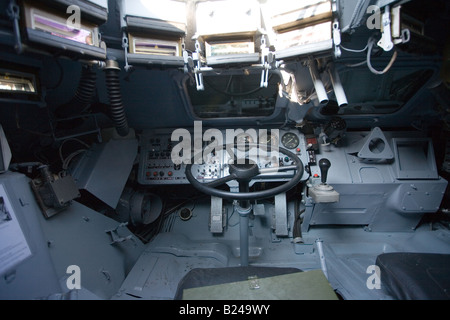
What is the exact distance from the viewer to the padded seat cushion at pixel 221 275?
1035 millimetres

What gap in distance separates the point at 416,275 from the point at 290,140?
1391mm

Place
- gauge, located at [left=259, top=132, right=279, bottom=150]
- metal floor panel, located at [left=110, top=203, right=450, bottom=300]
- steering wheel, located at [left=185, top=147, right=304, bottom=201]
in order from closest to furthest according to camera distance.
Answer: steering wheel, located at [left=185, top=147, right=304, bottom=201], metal floor panel, located at [left=110, top=203, right=450, bottom=300], gauge, located at [left=259, top=132, right=279, bottom=150]

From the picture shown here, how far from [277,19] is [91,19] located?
1.00 m

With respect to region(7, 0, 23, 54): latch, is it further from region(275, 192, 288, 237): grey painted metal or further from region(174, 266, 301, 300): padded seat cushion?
region(275, 192, 288, 237): grey painted metal

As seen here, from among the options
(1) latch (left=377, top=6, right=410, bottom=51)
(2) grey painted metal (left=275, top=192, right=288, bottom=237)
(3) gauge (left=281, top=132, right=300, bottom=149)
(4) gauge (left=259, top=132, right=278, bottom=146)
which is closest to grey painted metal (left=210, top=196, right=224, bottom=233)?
(2) grey painted metal (left=275, top=192, right=288, bottom=237)

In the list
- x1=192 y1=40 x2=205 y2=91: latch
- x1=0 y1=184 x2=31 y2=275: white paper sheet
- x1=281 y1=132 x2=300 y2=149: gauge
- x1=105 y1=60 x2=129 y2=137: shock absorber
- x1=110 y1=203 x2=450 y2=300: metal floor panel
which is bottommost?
x1=110 y1=203 x2=450 y2=300: metal floor panel

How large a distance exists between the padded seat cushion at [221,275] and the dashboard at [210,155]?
39.8 inches

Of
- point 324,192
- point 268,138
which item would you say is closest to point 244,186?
point 324,192

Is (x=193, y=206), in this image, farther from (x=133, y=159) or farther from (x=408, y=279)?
(x=408, y=279)

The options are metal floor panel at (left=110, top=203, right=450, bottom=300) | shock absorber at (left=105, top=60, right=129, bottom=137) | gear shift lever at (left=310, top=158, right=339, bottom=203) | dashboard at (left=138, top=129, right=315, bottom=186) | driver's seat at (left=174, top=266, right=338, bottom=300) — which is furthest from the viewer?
dashboard at (left=138, top=129, right=315, bottom=186)

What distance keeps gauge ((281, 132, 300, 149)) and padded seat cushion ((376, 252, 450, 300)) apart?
118 centimetres

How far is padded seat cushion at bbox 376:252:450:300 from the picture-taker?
98 centimetres

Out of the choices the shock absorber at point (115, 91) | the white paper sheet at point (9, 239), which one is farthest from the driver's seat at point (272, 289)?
the shock absorber at point (115, 91)
